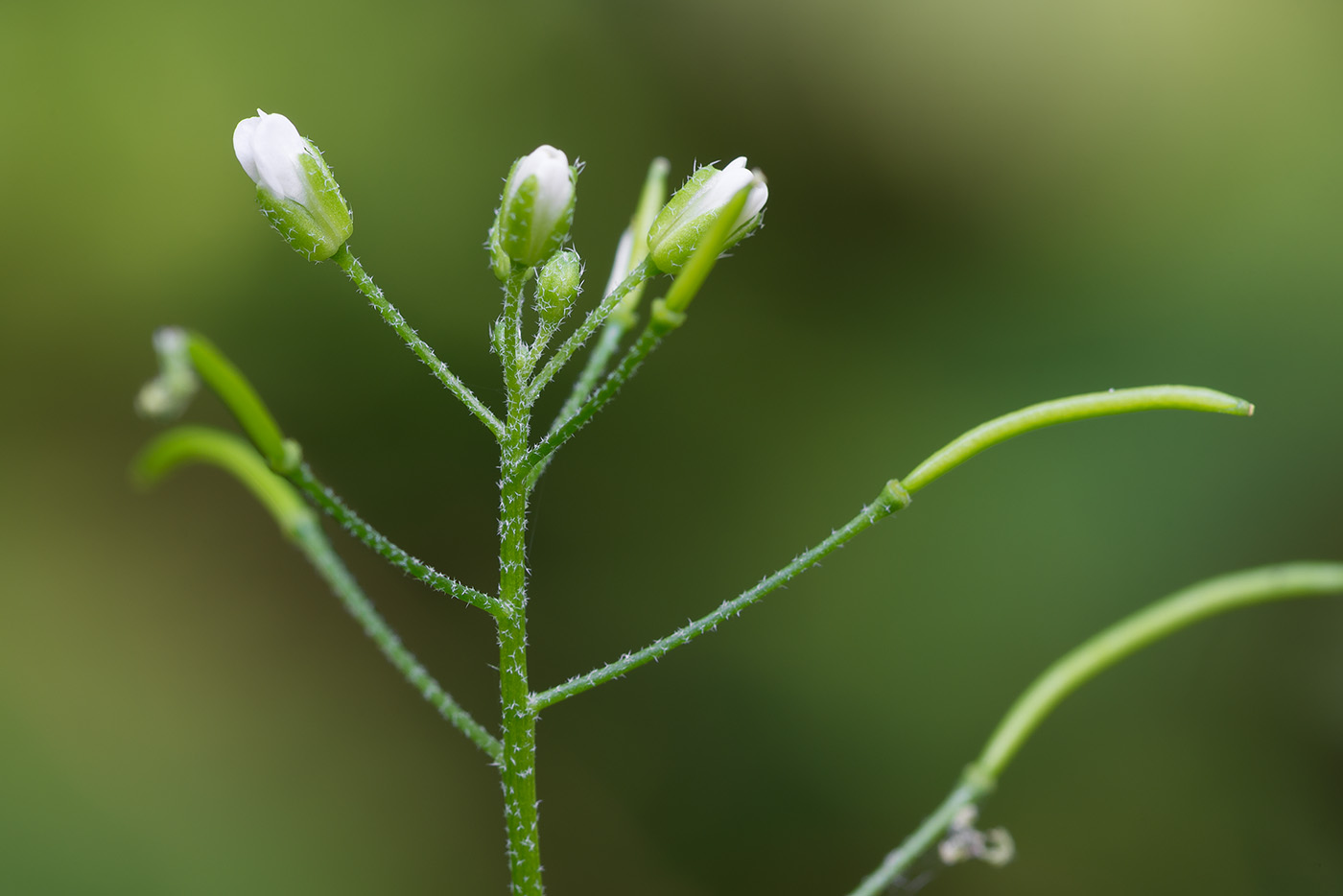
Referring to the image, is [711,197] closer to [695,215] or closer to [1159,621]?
[695,215]

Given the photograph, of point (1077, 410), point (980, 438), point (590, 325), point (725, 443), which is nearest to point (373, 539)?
point (590, 325)

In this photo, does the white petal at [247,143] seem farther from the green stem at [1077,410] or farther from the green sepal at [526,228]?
the green stem at [1077,410]

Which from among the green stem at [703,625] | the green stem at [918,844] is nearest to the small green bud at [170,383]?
the green stem at [703,625]

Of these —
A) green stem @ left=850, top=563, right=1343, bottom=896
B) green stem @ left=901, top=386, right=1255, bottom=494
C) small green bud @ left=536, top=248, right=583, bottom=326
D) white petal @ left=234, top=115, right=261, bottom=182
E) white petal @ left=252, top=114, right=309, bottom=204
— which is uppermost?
white petal @ left=234, top=115, right=261, bottom=182

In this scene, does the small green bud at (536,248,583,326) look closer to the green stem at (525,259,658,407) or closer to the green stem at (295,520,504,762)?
the green stem at (525,259,658,407)

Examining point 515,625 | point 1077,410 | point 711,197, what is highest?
point 711,197

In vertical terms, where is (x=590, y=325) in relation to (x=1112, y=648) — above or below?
above

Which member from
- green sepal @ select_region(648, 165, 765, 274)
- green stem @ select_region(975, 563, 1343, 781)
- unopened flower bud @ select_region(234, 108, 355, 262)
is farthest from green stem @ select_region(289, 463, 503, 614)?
green stem @ select_region(975, 563, 1343, 781)
